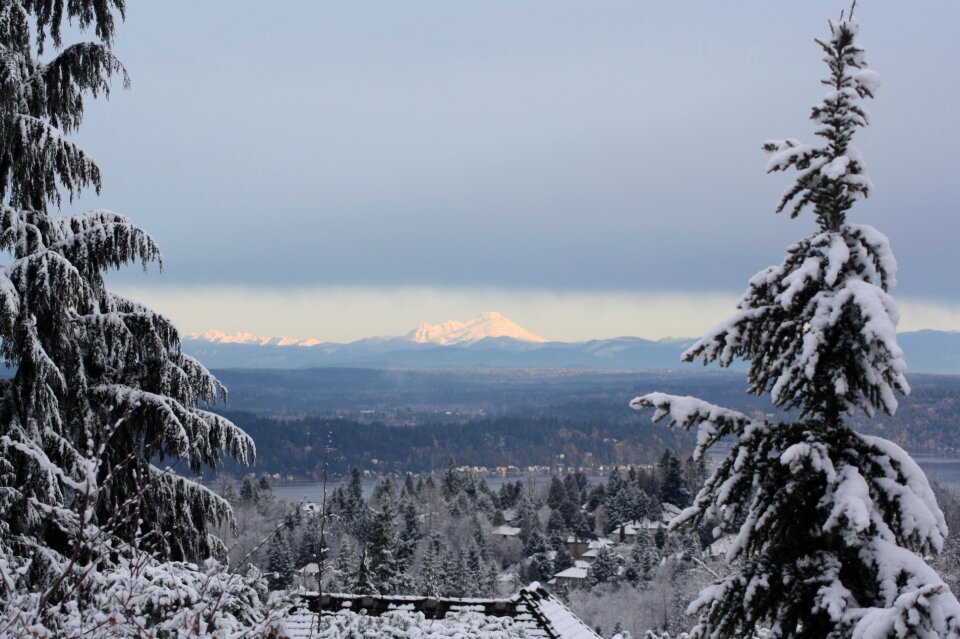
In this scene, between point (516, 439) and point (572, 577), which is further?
point (516, 439)

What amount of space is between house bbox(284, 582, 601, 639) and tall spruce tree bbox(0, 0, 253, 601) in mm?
1448

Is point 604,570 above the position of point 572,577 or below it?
above

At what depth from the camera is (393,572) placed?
37.1 m

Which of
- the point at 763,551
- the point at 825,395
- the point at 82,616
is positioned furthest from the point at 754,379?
the point at 82,616

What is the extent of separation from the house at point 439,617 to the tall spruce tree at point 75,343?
145cm

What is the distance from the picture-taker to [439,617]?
9.11 meters

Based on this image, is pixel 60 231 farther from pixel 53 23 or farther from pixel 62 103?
pixel 53 23

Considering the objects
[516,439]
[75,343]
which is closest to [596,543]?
[75,343]

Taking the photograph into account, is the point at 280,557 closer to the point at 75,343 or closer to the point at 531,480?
the point at 75,343

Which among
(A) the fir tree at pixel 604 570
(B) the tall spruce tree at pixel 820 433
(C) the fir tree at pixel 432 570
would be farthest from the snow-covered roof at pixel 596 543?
(B) the tall spruce tree at pixel 820 433

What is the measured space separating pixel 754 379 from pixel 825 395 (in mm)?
482

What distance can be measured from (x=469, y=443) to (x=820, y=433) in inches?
5987

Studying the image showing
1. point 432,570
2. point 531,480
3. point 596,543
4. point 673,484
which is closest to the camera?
point 432,570

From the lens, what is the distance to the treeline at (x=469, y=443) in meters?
127
